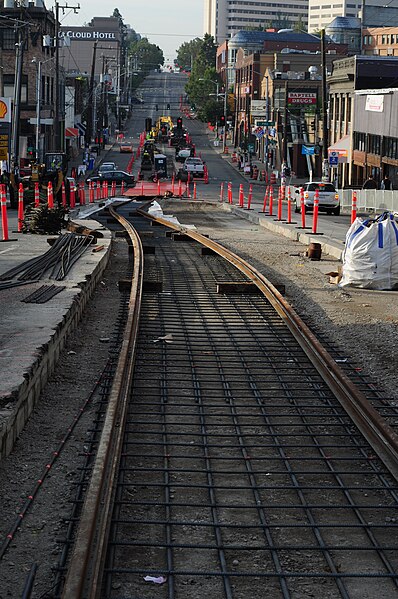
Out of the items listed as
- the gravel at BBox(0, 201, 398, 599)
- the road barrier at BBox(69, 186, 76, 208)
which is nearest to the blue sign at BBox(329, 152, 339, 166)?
the road barrier at BBox(69, 186, 76, 208)

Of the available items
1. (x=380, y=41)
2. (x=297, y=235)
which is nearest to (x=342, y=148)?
(x=297, y=235)

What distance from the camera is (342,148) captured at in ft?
222

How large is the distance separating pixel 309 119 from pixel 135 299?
78.7m

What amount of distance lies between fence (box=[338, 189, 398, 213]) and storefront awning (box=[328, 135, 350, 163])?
44.1 ft

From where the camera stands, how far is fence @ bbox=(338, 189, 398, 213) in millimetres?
46062

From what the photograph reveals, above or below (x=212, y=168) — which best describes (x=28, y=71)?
above

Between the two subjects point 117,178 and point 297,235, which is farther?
point 117,178

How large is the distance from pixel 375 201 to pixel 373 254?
30.9m

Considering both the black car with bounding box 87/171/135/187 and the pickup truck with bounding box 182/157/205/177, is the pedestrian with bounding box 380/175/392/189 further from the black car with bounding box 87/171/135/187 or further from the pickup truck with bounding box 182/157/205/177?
the pickup truck with bounding box 182/157/205/177

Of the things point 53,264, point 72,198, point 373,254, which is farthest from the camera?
→ point 72,198

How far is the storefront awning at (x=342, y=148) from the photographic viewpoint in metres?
65.8

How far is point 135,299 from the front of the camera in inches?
598

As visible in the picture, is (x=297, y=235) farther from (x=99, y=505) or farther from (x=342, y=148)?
(x=342, y=148)

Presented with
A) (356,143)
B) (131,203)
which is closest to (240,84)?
(356,143)
